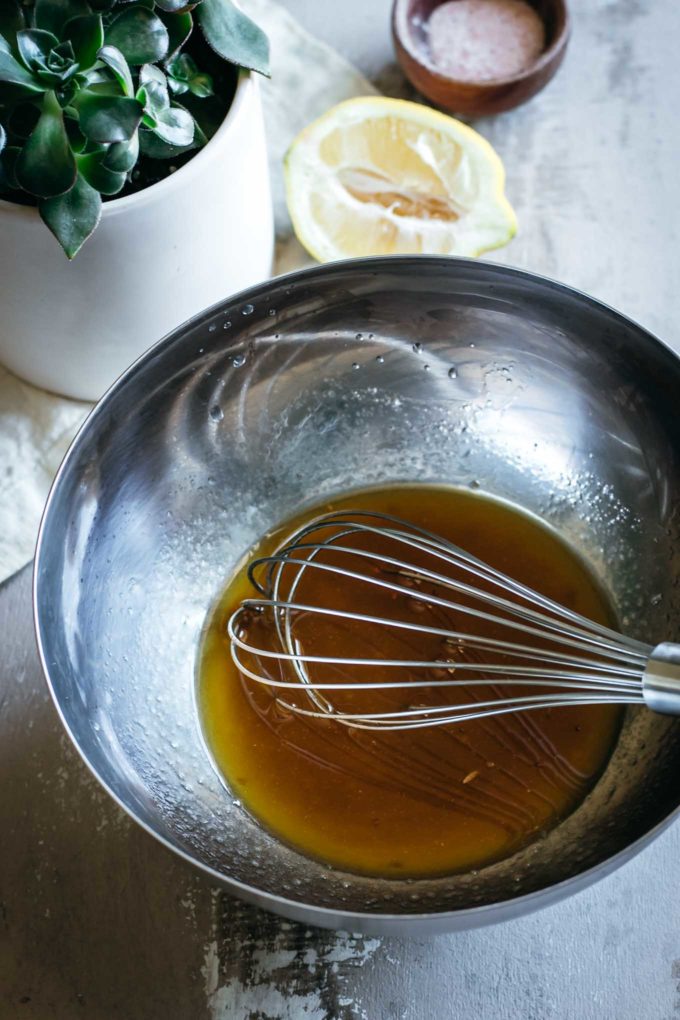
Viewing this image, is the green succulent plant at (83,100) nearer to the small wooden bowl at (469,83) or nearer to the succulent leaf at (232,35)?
the succulent leaf at (232,35)

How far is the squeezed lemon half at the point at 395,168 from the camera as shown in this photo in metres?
0.71

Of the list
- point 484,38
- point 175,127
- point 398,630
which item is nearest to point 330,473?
point 398,630

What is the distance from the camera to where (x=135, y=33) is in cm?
52

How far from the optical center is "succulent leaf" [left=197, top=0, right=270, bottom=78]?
1.88ft

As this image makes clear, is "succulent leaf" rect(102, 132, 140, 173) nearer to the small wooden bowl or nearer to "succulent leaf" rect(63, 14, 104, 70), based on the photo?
"succulent leaf" rect(63, 14, 104, 70)

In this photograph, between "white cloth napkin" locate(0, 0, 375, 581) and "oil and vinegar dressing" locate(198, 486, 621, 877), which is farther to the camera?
"white cloth napkin" locate(0, 0, 375, 581)

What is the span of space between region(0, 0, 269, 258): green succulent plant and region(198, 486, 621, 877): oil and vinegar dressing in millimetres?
243

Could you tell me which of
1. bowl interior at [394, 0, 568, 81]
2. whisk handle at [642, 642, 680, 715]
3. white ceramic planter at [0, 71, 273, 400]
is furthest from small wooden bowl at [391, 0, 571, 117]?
whisk handle at [642, 642, 680, 715]

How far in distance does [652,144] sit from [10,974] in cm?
68

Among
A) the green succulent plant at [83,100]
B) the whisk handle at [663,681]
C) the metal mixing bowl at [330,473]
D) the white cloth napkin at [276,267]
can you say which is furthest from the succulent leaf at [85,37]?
the whisk handle at [663,681]

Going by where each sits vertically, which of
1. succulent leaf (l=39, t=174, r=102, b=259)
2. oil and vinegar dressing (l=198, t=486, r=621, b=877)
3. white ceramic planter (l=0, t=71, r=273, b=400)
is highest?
succulent leaf (l=39, t=174, r=102, b=259)

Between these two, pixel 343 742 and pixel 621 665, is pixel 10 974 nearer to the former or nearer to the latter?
pixel 343 742

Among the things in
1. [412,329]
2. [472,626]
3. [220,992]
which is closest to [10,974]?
[220,992]

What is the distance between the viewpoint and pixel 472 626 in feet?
2.00
